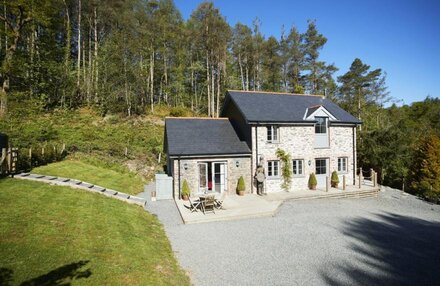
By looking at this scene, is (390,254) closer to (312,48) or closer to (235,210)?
(235,210)

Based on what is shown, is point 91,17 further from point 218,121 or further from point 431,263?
point 431,263

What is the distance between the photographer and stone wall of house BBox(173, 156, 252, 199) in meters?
15.5

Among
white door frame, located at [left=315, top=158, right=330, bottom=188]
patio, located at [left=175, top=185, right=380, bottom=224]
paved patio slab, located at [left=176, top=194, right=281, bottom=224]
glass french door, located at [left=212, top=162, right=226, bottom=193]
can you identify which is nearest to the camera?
paved patio slab, located at [left=176, top=194, right=281, bottom=224]

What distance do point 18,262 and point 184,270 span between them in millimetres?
4356

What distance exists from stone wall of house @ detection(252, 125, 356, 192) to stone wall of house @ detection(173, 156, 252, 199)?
66cm

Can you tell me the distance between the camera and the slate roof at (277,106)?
1770cm

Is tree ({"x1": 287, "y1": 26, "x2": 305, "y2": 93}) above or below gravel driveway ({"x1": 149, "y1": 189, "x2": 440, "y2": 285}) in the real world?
above

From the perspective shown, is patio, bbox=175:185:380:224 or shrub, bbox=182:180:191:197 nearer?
patio, bbox=175:185:380:224

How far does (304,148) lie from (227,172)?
671cm

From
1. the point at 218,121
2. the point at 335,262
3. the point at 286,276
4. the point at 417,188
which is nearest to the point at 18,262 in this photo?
the point at 286,276

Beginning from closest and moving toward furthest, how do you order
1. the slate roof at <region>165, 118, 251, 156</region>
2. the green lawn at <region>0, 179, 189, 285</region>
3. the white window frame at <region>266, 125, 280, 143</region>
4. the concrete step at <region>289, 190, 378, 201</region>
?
the green lawn at <region>0, 179, 189, 285</region>
the slate roof at <region>165, 118, 251, 156</region>
the concrete step at <region>289, 190, 378, 201</region>
the white window frame at <region>266, 125, 280, 143</region>

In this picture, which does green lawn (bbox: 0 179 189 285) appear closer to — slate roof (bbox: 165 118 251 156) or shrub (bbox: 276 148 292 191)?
slate roof (bbox: 165 118 251 156)

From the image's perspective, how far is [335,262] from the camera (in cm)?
807

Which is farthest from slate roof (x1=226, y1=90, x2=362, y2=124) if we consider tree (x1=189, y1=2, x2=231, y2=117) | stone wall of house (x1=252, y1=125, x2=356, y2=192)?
tree (x1=189, y1=2, x2=231, y2=117)
